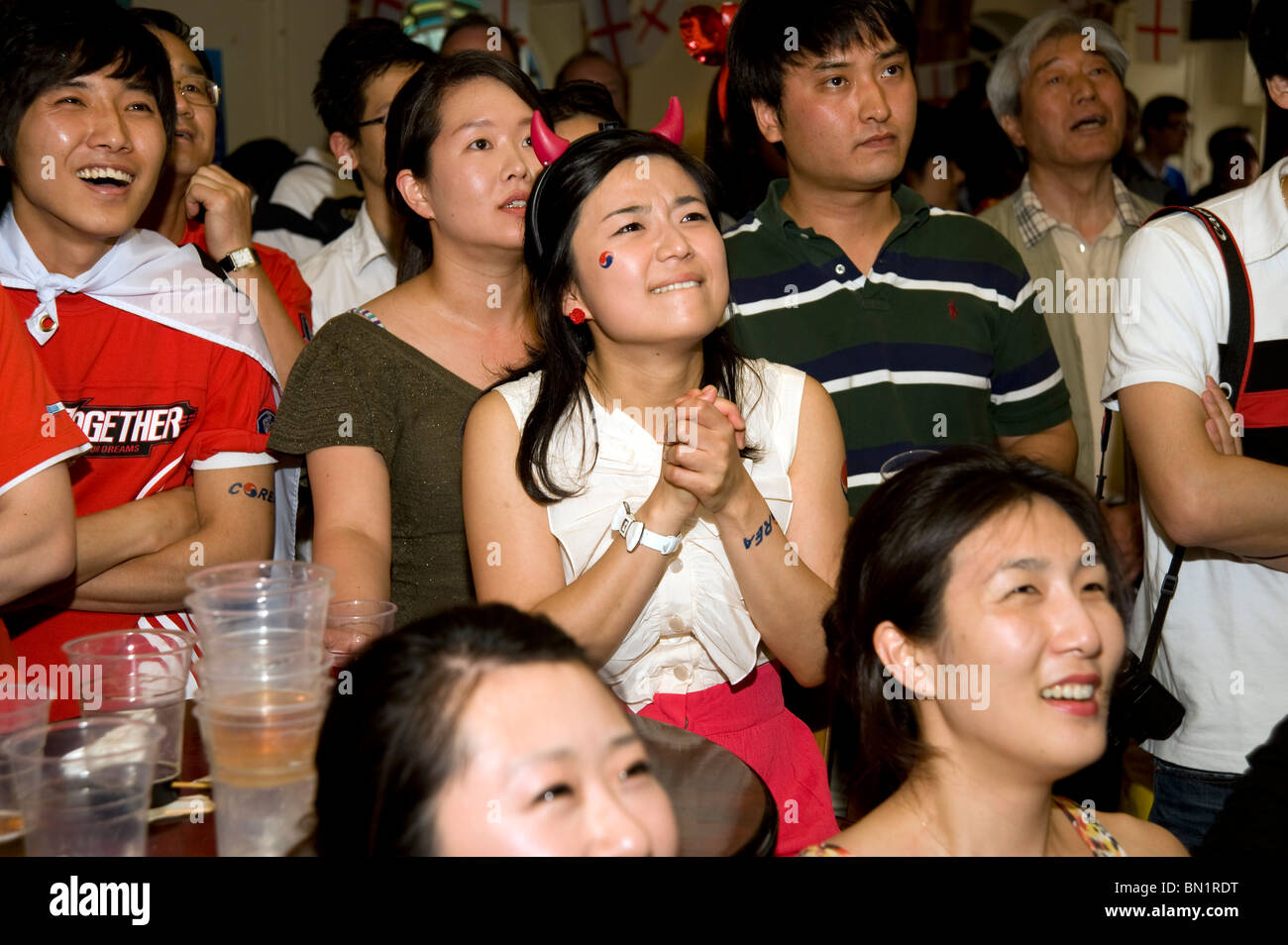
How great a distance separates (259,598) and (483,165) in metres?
Answer: 1.26

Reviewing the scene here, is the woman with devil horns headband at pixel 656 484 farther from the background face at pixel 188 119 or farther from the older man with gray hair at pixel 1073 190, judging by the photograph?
the older man with gray hair at pixel 1073 190

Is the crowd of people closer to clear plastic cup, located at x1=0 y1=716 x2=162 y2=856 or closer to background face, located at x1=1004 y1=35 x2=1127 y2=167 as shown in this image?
clear plastic cup, located at x1=0 y1=716 x2=162 y2=856

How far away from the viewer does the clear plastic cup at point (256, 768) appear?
135 cm

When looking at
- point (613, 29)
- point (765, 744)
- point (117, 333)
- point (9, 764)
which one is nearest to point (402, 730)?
point (9, 764)

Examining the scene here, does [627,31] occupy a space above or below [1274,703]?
above

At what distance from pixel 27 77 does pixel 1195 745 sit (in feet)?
7.79

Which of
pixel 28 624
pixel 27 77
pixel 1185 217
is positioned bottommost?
pixel 28 624

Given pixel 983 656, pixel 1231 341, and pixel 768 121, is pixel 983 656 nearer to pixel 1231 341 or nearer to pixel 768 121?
pixel 1231 341

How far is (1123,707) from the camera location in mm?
1974

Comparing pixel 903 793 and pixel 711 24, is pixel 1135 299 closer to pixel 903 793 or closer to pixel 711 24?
pixel 903 793

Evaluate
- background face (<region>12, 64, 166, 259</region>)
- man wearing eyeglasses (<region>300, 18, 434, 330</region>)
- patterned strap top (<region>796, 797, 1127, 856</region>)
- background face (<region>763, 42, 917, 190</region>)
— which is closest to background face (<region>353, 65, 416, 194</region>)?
man wearing eyeglasses (<region>300, 18, 434, 330</region>)

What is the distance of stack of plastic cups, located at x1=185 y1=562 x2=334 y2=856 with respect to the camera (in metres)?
1.36

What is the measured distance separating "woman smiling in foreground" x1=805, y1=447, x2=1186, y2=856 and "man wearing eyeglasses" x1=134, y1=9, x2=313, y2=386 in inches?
62.4

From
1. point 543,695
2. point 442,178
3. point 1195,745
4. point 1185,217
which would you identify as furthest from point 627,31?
point 543,695
